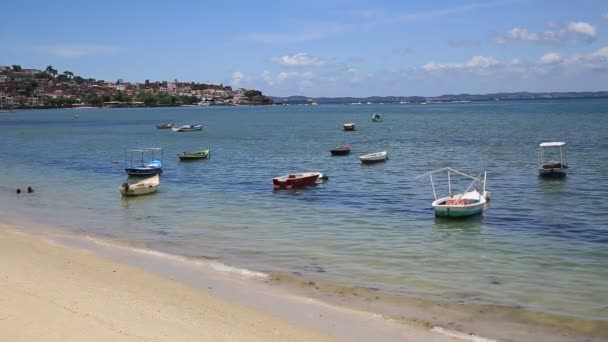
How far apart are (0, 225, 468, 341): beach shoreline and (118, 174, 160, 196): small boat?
17206 mm

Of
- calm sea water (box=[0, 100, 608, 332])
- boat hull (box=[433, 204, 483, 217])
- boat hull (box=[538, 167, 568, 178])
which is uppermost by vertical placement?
boat hull (box=[538, 167, 568, 178])

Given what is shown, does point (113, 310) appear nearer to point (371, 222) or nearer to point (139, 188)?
point (371, 222)

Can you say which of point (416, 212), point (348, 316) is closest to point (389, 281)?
point (348, 316)

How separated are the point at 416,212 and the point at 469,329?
15954 millimetres

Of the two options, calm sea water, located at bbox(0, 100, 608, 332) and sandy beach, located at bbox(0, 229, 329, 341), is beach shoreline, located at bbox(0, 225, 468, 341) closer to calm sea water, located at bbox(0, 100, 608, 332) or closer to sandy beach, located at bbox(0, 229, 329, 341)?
sandy beach, located at bbox(0, 229, 329, 341)

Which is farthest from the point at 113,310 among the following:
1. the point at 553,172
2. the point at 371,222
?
the point at 553,172

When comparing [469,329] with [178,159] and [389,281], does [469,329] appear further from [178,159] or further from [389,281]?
[178,159]

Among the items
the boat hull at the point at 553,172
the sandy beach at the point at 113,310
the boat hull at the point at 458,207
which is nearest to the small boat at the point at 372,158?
the boat hull at the point at 553,172

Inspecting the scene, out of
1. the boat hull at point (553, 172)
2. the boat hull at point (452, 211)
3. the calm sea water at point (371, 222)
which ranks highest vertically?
the boat hull at point (553, 172)

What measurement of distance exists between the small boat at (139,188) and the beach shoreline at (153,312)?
17206 millimetres

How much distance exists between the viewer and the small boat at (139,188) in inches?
1410

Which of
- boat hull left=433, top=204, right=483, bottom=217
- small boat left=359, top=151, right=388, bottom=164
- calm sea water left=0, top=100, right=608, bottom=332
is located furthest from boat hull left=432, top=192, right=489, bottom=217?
small boat left=359, top=151, right=388, bottom=164

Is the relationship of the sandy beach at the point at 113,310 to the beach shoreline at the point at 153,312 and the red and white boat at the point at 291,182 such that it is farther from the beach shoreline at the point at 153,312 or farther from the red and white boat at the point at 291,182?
the red and white boat at the point at 291,182

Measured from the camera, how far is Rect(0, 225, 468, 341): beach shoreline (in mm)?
12320
